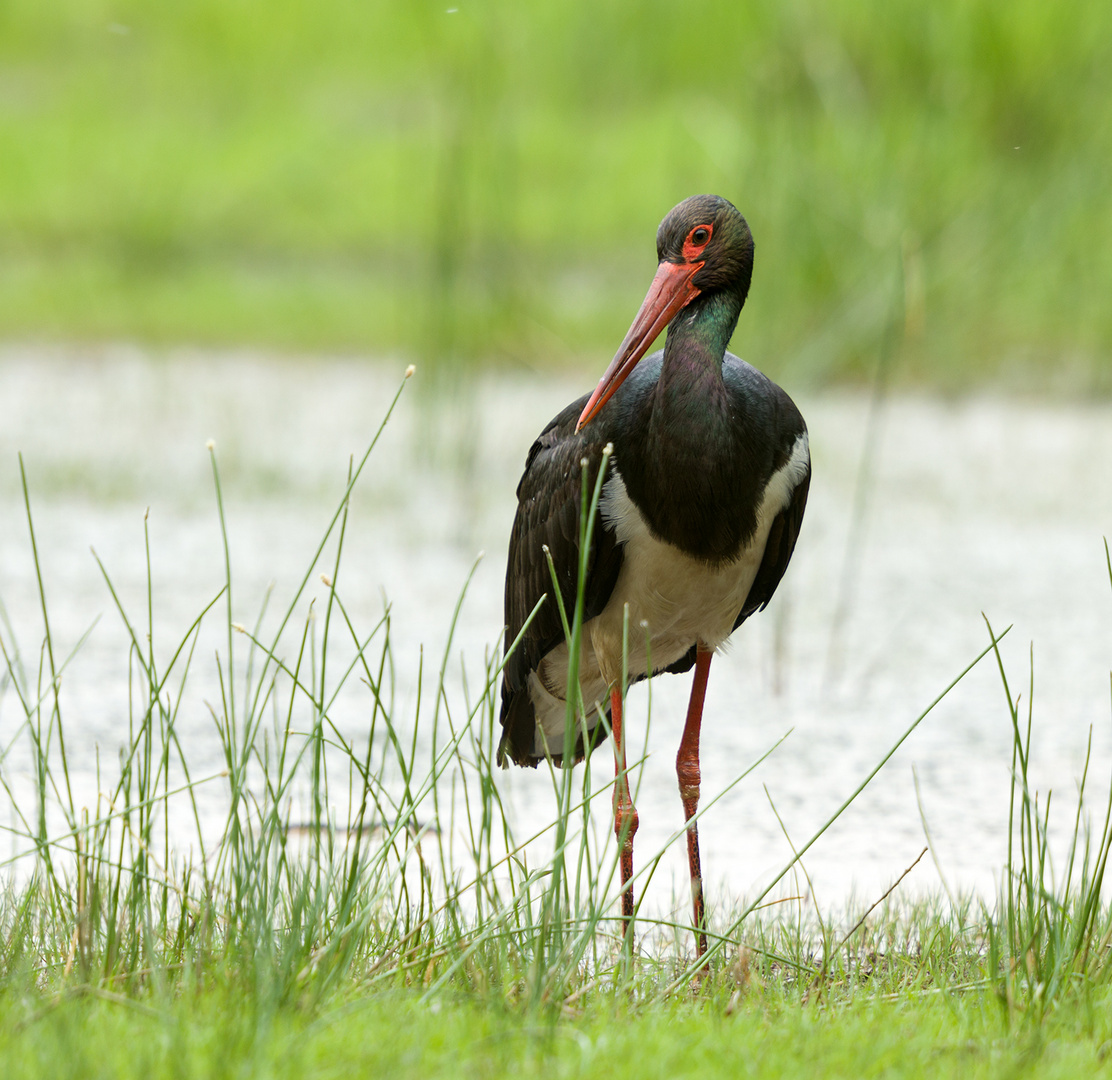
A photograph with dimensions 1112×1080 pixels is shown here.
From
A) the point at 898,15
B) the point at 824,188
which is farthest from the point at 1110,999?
the point at 898,15

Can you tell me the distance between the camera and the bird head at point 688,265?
1504 millimetres

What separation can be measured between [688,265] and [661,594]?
34 centimetres

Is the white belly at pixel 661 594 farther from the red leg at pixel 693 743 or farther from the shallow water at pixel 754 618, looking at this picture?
the shallow water at pixel 754 618

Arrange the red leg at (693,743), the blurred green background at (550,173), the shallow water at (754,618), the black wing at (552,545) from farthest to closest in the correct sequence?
the blurred green background at (550,173)
the shallow water at (754,618)
the red leg at (693,743)
the black wing at (552,545)

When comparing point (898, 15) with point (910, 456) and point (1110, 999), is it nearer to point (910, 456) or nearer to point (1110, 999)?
point (910, 456)

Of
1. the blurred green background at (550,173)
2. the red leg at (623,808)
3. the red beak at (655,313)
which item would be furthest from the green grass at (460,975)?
the blurred green background at (550,173)

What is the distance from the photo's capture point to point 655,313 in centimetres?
152

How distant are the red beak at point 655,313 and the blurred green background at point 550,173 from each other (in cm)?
79

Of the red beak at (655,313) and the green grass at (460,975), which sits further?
the red beak at (655,313)

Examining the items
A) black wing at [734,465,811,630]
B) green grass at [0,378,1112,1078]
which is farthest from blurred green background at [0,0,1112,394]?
green grass at [0,378,1112,1078]

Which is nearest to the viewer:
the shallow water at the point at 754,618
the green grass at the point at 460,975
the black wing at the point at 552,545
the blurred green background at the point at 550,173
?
the green grass at the point at 460,975

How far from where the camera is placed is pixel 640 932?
5.33 feet

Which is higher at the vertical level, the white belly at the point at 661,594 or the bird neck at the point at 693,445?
the bird neck at the point at 693,445

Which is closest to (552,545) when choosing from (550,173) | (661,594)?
(661,594)
